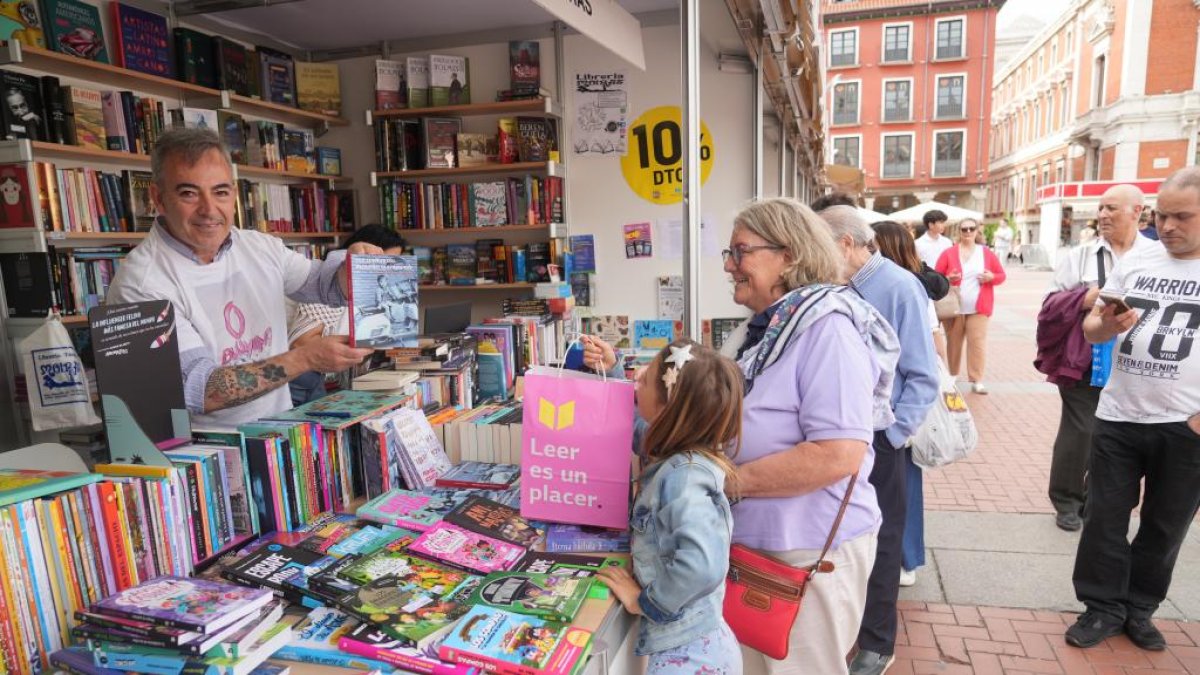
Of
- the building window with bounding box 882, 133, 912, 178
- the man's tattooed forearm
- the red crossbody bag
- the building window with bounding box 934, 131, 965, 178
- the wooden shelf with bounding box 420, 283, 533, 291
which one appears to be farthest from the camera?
the building window with bounding box 882, 133, 912, 178

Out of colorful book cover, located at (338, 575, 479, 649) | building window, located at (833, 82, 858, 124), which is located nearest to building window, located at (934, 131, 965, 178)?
building window, located at (833, 82, 858, 124)

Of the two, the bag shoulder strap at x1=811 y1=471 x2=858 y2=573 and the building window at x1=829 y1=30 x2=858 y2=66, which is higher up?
the building window at x1=829 y1=30 x2=858 y2=66

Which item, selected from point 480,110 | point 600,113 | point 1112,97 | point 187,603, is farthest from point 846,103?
point 187,603

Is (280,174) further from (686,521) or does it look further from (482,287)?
(686,521)

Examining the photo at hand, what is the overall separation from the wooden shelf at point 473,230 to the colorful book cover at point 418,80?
→ 92 centimetres

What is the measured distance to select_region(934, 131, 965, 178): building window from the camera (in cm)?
3572

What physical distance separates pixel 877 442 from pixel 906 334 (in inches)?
17.0

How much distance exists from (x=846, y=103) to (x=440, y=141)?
3704 cm

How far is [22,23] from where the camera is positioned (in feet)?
10.5

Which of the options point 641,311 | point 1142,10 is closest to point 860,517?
point 641,311

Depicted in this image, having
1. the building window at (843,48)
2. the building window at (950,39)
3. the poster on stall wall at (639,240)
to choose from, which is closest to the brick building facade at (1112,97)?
the building window at (950,39)

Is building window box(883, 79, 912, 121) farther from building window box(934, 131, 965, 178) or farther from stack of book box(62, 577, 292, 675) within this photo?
stack of book box(62, 577, 292, 675)

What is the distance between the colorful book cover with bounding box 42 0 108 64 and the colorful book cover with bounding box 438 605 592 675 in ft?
12.4

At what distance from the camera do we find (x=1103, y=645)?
2873mm
